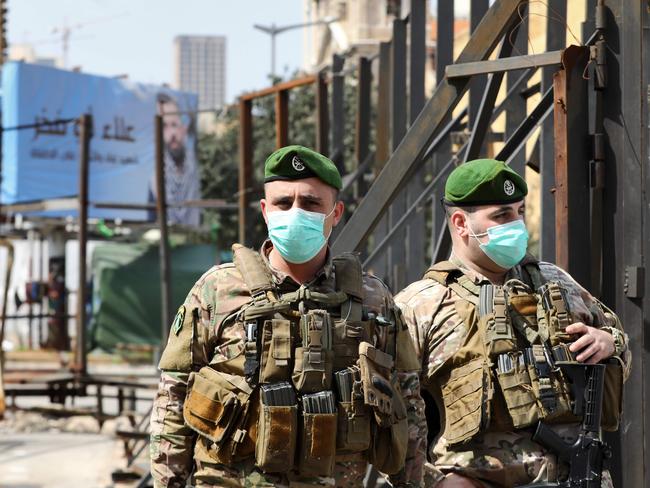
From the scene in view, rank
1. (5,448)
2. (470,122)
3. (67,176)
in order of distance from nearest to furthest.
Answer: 1. (470,122)
2. (5,448)
3. (67,176)

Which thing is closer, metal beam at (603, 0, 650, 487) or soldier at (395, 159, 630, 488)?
soldier at (395, 159, 630, 488)

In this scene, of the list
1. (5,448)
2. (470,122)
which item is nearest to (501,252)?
(470,122)

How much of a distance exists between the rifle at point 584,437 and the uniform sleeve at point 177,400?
3.59 ft

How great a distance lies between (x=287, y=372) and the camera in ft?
11.0

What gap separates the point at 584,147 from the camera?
4.78m

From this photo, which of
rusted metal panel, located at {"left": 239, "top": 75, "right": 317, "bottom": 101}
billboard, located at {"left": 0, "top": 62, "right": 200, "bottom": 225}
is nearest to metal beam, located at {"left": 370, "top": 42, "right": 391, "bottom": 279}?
rusted metal panel, located at {"left": 239, "top": 75, "right": 317, "bottom": 101}

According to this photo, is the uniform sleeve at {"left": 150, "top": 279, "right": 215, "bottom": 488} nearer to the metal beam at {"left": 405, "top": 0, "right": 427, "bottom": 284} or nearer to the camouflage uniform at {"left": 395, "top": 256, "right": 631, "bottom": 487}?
the camouflage uniform at {"left": 395, "top": 256, "right": 631, "bottom": 487}

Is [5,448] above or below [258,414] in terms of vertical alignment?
below

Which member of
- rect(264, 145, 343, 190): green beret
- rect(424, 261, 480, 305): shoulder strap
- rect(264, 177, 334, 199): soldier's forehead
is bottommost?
rect(424, 261, 480, 305): shoulder strap

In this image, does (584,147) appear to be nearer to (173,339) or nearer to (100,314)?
(173,339)

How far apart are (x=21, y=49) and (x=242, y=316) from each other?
16319 centimetres

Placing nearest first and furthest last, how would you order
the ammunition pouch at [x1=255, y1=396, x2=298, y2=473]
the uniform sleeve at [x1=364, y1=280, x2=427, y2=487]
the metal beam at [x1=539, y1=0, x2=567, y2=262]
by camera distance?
the ammunition pouch at [x1=255, y1=396, x2=298, y2=473]
the uniform sleeve at [x1=364, y1=280, x2=427, y2=487]
the metal beam at [x1=539, y1=0, x2=567, y2=262]

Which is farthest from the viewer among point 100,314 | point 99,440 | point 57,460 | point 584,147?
point 100,314

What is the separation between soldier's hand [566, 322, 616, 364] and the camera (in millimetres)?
3742
